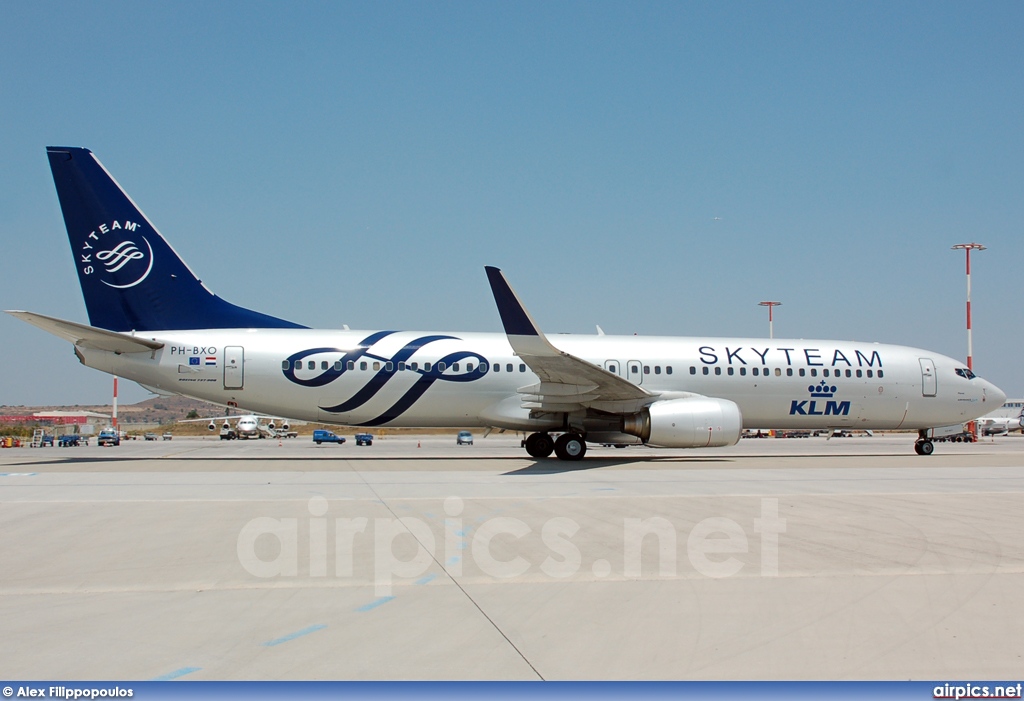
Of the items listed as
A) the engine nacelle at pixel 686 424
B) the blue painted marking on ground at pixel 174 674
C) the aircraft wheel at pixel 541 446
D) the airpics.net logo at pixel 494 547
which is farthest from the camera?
the aircraft wheel at pixel 541 446

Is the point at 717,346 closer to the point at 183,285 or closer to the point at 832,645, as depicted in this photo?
the point at 183,285

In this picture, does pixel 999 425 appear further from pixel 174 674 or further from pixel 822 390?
pixel 174 674

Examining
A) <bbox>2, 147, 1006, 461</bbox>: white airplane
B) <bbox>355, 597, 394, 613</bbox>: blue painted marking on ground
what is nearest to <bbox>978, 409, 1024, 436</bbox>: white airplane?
<bbox>2, 147, 1006, 461</bbox>: white airplane

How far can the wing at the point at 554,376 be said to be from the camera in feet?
58.7

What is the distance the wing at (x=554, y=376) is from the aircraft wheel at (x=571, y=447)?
29.7 inches

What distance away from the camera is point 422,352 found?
21891 mm

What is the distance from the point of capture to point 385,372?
70.7 ft

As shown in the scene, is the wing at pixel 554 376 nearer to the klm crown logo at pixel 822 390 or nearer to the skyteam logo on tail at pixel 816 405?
the skyteam logo on tail at pixel 816 405

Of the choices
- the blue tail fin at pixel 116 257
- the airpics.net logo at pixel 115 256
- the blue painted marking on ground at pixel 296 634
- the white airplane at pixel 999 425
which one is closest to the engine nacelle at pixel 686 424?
the blue tail fin at pixel 116 257

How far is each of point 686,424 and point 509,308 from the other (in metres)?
5.33

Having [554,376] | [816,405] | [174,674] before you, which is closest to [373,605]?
[174,674]

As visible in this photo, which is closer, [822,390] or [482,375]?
[482,375]

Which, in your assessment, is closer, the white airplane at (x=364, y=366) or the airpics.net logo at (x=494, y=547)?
the airpics.net logo at (x=494, y=547)

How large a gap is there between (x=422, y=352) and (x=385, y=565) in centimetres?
1470
